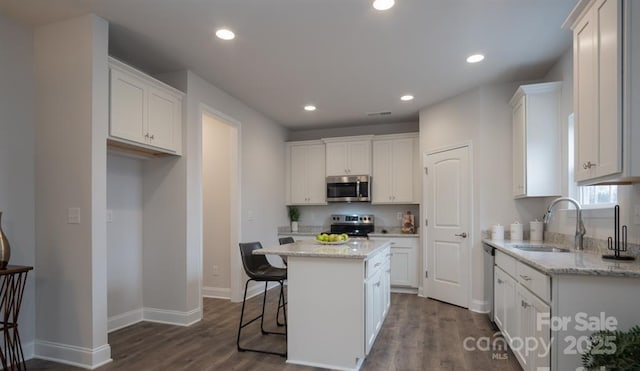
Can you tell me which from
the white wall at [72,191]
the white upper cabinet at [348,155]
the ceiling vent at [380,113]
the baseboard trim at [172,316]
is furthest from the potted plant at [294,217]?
the white wall at [72,191]

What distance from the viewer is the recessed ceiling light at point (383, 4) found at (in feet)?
8.06

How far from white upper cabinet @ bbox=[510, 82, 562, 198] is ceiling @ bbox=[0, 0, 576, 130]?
0.35 meters

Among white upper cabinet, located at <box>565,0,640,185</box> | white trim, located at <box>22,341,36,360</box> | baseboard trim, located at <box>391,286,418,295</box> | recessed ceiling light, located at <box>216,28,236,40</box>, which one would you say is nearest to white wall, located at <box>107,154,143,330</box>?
white trim, located at <box>22,341,36,360</box>

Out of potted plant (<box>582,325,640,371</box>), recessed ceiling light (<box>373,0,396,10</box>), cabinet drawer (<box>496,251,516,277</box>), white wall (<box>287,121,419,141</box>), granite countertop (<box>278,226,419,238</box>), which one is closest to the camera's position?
potted plant (<box>582,325,640,371</box>)

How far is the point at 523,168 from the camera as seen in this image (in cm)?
359

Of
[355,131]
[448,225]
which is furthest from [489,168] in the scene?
[355,131]

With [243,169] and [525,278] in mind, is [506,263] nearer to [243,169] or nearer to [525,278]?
[525,278]

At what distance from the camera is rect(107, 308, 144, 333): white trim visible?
3416mm

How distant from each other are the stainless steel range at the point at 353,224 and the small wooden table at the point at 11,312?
4.07 m

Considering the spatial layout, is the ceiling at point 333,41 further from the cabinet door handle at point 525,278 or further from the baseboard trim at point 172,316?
the baseboard trim at point 172,316

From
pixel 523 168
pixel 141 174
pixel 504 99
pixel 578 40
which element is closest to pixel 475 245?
pixel 523 168

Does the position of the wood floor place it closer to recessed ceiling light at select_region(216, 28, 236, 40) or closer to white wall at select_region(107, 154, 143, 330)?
white wall at select_region(107, 154, 143, 330)

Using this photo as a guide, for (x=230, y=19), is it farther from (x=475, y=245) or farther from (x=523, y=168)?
(x=475, y=245)

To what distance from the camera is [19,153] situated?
2801 millimetres
